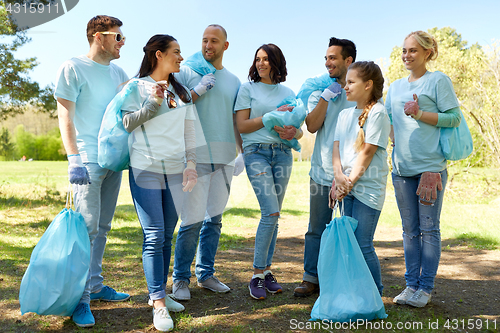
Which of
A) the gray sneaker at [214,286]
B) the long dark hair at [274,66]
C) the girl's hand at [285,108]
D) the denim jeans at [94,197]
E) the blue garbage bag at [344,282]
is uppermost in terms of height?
the long dark hair at [274,66]

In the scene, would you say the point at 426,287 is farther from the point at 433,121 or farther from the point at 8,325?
the point at 8,325

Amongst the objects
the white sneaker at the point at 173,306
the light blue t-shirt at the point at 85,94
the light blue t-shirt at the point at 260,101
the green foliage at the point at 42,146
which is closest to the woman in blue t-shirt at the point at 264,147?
the light blue t-shirt at the point at 260,101

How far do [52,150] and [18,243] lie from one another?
3108 cm

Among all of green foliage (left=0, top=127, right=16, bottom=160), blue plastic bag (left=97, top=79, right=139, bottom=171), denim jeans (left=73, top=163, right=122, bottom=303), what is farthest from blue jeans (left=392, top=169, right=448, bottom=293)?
green foliage (left=0, top=127, right=16, bottom=160)

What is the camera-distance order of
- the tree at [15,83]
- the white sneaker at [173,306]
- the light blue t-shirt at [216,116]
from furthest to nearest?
the tree at [15,83] < the light blue t-shirt at [216,116] < the white sneaker at [173,306]

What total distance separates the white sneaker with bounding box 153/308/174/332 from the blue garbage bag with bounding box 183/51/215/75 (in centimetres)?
180

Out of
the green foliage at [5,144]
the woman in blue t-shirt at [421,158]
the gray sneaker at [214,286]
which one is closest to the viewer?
the woman in blue t-shirt at [421,158]

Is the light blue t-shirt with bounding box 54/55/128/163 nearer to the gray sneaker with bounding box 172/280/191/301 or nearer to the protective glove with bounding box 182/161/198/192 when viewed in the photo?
the protective glove with bounding box 182/161/198/192

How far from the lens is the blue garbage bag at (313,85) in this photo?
296 cm

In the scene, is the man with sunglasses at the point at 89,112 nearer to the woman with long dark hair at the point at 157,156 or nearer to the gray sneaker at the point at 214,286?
the woman with long dark hair at the point at 157,156

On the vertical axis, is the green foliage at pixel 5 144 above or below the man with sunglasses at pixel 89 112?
below

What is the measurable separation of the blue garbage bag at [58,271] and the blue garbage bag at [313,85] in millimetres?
1942

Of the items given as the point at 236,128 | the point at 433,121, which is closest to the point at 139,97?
the point at 236,128

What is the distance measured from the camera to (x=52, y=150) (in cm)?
3278
